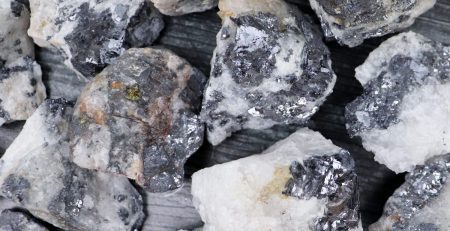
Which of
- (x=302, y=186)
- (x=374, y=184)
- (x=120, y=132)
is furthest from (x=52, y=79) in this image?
(x=374, y=184)

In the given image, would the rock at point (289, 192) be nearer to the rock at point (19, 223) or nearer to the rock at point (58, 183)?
the rock at point (58, 183)

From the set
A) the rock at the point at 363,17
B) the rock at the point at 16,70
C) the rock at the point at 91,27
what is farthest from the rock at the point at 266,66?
the rock at the point at 16,70

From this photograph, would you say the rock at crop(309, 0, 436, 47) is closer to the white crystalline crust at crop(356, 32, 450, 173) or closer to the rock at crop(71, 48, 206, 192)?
the white crystalline crust at crop(356, 32, 450, 173)

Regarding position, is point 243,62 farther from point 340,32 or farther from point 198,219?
point 198,219

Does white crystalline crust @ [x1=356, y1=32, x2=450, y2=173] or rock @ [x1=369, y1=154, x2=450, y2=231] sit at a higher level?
white crystalline crust @ [x1=356, y1=32, x2=450, y2=173]

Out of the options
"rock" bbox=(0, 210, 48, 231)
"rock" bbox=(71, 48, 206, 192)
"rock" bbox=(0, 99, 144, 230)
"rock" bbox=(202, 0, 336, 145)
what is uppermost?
"rock" bbox=(202, 0, 336, 145)

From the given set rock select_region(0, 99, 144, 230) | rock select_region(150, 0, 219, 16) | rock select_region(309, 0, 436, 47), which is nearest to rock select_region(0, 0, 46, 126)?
rock select_region(0, 99, 144, 230)

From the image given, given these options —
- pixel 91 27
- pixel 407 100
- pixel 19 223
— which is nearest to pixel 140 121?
pixel 91 27
